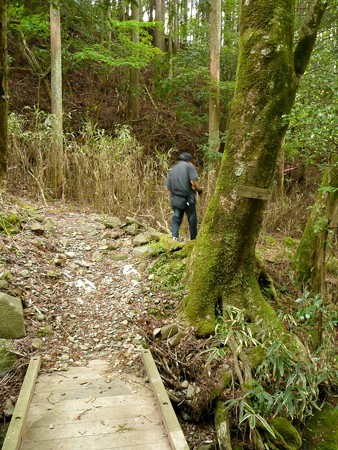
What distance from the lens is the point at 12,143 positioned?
7.72 meters

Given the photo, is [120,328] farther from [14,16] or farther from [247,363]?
[14,16]

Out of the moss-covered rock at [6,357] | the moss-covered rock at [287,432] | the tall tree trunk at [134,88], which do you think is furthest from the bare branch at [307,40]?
the tall tree trunk at [134,88]

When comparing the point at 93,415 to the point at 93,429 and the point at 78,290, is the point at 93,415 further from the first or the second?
the point at 78,290

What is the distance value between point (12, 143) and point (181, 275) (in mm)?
4836

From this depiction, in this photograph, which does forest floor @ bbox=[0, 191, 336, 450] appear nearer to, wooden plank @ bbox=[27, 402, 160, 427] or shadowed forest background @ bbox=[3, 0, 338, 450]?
shadowed forest background @ bbox=[3, 0, 338, 450]

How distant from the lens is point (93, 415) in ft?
9.09

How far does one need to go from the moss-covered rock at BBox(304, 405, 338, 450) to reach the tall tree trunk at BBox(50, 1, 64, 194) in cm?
608

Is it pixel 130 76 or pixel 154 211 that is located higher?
pixel 130 76

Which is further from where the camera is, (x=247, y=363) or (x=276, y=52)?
(x=276, y=52)

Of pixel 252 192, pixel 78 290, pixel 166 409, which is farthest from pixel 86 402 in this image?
pixel 252 192

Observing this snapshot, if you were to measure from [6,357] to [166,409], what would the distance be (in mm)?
1571

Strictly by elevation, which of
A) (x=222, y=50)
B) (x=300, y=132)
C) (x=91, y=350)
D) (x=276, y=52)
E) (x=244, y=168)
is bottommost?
(x=91, y=350)

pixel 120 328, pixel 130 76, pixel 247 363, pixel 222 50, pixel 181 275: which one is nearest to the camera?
pixel 247 363

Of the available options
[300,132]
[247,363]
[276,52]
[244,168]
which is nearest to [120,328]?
[247,363]
